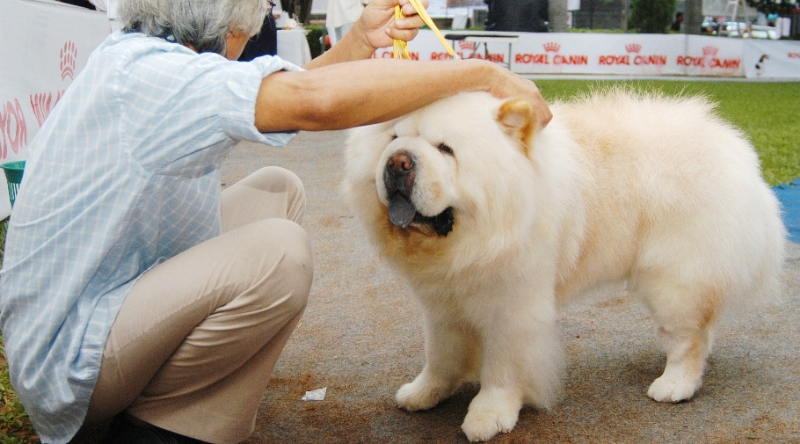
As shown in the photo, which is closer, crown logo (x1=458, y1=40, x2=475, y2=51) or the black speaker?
the black speaker

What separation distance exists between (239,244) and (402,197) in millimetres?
438

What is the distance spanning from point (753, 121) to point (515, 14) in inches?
248

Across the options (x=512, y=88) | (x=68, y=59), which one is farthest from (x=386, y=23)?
(x=68, y=59)

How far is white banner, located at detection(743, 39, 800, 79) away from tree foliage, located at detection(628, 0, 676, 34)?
5019 millimetres

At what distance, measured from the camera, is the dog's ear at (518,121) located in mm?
1787

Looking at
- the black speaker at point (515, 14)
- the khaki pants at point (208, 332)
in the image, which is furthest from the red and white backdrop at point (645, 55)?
the khaki pants at point (208, 332)

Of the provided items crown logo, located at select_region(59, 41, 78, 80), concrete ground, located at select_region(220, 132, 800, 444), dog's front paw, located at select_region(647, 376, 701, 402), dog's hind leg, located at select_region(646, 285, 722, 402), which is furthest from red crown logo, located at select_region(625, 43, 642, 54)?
dog's front paw, located at select_region(647, 376, 701, 402)

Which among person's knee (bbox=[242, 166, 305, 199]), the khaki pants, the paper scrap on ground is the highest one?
person's knee (bbox=[242, 166, 305, 199])

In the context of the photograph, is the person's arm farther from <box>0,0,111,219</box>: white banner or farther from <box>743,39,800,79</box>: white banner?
<box>743,39,800,79</box>: white banner

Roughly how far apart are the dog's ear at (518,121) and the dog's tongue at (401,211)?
0.33 meters

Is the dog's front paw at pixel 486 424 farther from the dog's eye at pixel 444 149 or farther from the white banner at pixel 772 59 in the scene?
the white banner at pixel 772 59

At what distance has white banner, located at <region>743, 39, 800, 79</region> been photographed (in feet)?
51.7

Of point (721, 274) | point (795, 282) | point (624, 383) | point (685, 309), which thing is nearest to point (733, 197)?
point (721, 274)

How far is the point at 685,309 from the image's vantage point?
7.34 ft
